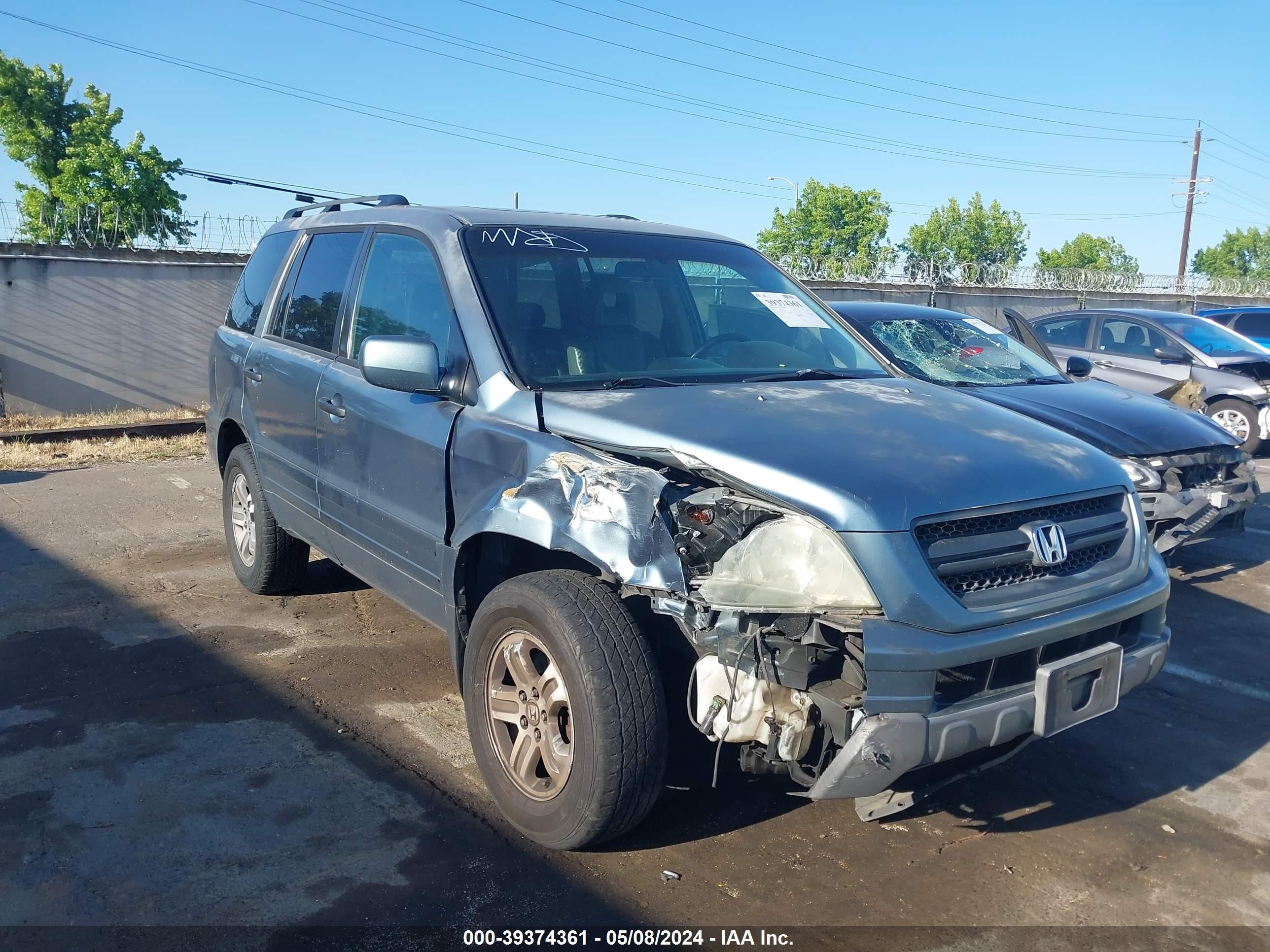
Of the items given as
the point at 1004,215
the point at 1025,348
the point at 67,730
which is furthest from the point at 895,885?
the point at 1004,215

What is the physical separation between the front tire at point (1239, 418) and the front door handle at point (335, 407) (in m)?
10.3


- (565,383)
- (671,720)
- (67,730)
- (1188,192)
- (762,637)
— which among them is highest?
(1188,192)

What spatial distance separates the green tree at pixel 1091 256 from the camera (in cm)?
9925

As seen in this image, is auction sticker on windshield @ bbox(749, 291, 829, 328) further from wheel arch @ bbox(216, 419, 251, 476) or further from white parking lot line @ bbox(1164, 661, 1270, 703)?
wheel arch @ bbox(216, 419, 251, 476)

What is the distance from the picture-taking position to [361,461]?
418 cm

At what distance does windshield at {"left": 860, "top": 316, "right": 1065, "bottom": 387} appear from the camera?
7.18 meters

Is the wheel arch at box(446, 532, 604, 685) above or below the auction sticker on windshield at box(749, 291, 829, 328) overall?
below

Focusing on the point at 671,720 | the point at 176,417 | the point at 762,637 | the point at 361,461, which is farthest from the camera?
the point at 176,417

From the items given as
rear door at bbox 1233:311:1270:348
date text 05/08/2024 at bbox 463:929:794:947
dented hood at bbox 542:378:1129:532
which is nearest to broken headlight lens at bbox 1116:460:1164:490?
dented hood at bbox 542:378:1129:532

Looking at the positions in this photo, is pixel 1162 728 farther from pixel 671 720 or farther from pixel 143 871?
pixel 143 871

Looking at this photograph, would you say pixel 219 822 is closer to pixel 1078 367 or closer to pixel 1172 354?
pixel 1078 367

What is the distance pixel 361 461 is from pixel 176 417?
10366 mm

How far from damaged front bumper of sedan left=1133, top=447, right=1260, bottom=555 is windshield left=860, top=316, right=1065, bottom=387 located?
4.06ft

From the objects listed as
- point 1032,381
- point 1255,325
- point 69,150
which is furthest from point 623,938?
point 69,150
